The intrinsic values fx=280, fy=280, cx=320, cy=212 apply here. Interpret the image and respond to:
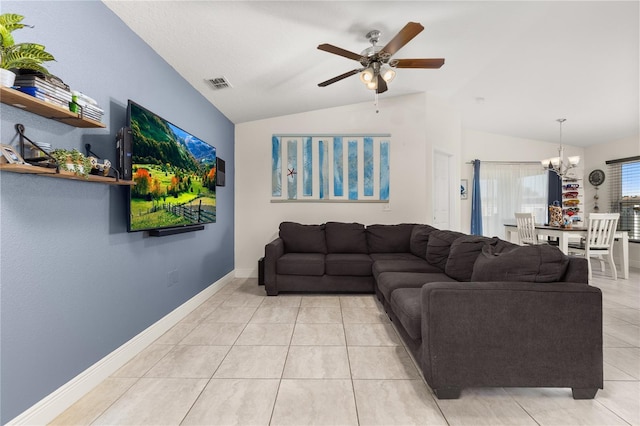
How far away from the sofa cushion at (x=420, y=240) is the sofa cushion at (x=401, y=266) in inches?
7.9

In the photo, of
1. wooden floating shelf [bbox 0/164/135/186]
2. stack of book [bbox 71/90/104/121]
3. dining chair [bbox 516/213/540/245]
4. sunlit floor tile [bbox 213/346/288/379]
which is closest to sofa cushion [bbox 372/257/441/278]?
sunlit floor tile [bbox 213/346/288/379]

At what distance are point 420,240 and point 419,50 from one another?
2.32 meters

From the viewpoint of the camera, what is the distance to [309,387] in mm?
1782

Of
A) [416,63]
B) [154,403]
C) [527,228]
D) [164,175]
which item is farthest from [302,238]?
[527,228]

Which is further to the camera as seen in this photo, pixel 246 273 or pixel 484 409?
pixel 246 273

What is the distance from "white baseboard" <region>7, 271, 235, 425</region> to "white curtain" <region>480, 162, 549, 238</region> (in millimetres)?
6440

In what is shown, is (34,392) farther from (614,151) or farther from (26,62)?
(614,151)

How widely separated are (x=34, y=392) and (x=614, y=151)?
8857 mm

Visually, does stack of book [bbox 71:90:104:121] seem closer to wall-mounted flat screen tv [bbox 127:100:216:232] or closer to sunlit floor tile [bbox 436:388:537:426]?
wall-mounted flat screen tv [bbox 127:100:216:232]

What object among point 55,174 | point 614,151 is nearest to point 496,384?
point 55,174

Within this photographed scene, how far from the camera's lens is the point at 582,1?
96.2 inches

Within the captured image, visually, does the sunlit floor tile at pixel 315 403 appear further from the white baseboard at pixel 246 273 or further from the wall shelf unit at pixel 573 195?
the wall shelf unit at pixel 573 195

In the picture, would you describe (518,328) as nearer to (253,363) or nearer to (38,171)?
(253,363)

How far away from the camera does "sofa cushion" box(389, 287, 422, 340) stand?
185 cm
